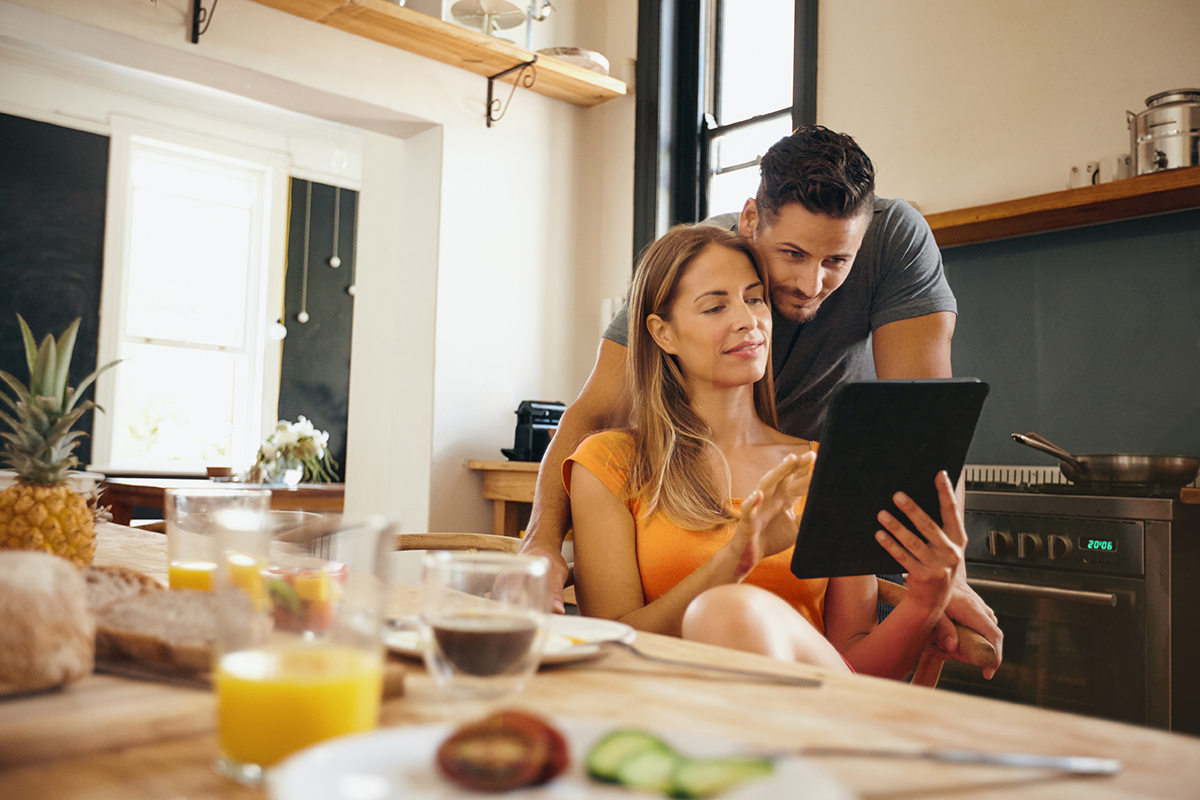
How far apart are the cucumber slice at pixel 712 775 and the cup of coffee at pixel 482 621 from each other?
21 centimetres

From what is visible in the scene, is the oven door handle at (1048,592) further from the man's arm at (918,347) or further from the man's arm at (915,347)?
the man's arm at (918,347)

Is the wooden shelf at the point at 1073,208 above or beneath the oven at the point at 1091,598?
above

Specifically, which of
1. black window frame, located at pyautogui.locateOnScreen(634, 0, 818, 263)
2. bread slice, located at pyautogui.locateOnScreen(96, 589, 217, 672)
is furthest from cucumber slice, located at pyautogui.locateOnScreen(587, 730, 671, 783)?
black window frame, located at pyautogui.locateOnScreen(634, 0, 818, 263)

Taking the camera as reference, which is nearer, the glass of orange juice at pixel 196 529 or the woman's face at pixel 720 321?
the glass of orange juice at pixel 196 529

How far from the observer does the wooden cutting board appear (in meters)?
0.50

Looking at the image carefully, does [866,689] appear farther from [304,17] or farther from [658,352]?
[304,17]

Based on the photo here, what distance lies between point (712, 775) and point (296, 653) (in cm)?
→ 25

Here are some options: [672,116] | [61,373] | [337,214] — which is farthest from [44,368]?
[337,214]

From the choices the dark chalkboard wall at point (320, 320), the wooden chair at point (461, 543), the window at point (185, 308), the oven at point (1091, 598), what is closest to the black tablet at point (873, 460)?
the wooden chair at point (461, 543)

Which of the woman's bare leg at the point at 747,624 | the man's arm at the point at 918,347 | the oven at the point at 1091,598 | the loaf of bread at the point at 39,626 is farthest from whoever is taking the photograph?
the oven at the point at 1091,598

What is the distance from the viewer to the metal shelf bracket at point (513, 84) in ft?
11.8

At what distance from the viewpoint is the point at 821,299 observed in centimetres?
177

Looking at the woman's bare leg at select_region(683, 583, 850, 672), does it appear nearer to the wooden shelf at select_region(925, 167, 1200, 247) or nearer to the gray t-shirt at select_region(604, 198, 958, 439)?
the gray t-shirt at select_region(604, 198, 958, 439)

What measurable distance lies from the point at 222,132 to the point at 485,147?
3.84m
